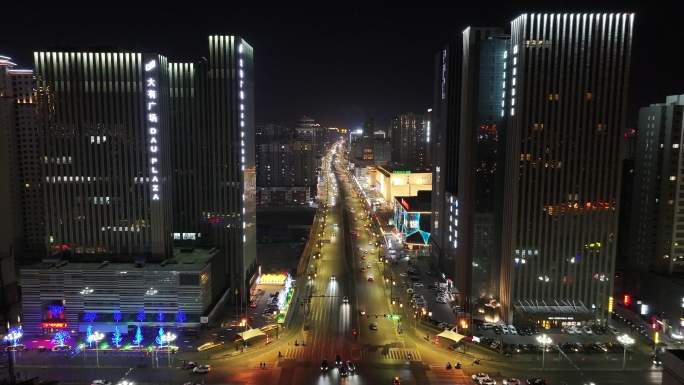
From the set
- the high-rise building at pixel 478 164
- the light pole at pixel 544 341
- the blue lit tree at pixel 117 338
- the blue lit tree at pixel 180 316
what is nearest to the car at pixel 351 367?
the high-rise building at pixel 478 164

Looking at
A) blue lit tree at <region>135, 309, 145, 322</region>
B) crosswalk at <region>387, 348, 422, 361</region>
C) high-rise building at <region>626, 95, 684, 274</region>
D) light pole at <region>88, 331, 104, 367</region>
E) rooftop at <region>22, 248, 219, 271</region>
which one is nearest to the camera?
light pole at <region>88, 331, 104, 367</region>

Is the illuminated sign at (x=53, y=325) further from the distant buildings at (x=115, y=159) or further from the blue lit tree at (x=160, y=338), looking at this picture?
the blue lit tree at (x=160, y=338)

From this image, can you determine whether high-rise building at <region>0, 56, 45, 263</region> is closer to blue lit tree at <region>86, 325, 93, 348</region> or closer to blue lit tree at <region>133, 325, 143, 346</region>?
blue lit tree at <region>86, 325, 93, 348</region>

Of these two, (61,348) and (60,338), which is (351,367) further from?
(60,338)

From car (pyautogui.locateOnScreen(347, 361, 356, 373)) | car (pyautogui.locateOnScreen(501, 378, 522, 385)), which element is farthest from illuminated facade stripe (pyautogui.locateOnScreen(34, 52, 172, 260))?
car (pyautogui.locateOnScreen(501, 378, 522, 385))

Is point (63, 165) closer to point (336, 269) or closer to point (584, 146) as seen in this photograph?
point (336, 269)

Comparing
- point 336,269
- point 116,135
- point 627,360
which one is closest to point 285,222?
point 336,269

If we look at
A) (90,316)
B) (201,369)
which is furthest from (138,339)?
(201,369)
